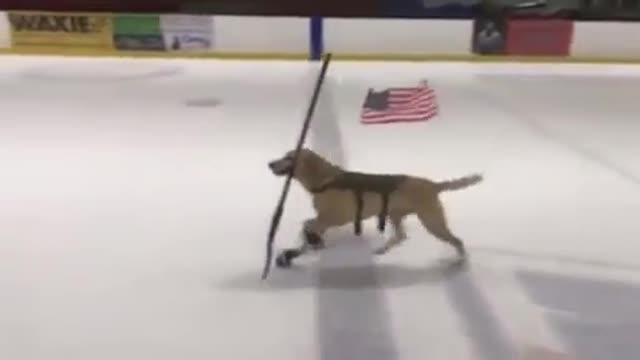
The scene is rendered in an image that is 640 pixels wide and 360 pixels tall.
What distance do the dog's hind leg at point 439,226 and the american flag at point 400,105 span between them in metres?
0.57

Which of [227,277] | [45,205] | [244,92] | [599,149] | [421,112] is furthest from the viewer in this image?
[244,92]

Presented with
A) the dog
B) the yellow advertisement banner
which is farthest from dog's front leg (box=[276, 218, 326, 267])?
the yellow advertisement banner

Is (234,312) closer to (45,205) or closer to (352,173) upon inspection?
(352,173)

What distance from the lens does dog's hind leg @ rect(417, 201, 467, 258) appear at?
85 centimetres

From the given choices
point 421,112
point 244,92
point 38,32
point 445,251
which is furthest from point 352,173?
point 38,32

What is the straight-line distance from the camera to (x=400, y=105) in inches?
60.6

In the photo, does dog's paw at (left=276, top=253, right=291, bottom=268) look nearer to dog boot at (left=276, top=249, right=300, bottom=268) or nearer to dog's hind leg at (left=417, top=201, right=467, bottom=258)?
dog boot at (left=276, top=249, right=300, bottom=268)

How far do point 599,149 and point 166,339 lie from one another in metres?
0.75

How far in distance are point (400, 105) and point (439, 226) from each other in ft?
2.26

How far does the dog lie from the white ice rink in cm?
2

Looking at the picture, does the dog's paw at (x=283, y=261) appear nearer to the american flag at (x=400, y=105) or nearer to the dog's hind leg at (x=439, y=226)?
the dog's hind leg at (x=439, y=226)

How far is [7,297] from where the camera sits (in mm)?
760

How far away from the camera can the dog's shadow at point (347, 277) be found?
79 cm

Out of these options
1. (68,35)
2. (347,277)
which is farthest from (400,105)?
(347,277)
